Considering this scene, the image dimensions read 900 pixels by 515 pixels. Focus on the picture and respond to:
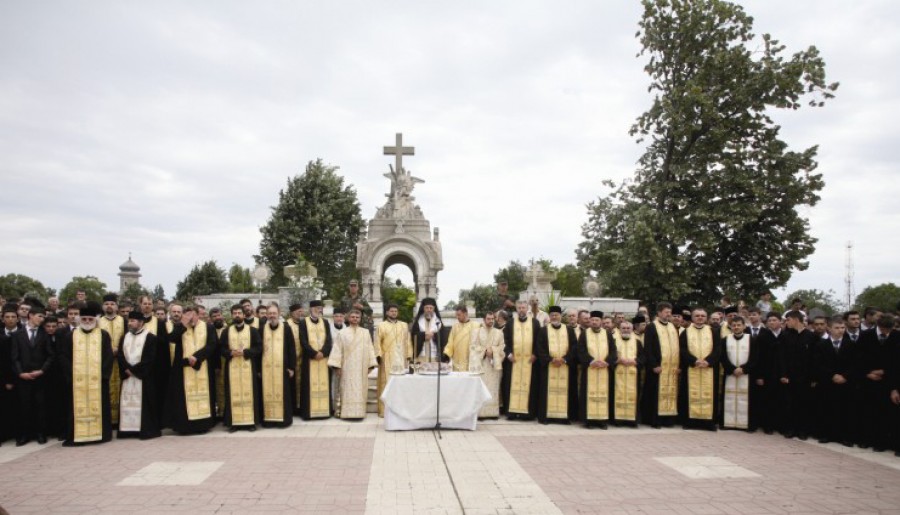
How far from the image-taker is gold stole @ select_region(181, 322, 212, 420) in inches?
371

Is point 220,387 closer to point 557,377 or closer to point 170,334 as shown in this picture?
point 170,334

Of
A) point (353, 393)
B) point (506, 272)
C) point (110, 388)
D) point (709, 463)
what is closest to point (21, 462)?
point (110, 388)

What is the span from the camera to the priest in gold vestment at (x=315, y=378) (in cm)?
1057

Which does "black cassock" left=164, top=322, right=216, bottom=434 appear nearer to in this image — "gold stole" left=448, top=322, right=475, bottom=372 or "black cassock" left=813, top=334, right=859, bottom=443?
"gold stole" left=448, top=322, right=475, bottom=372

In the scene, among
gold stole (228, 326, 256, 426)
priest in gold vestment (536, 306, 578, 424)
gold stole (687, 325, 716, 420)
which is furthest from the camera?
priest in gold vestment (536, 306, 578, 424)

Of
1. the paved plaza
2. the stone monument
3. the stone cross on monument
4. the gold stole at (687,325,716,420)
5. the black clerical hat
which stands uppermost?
the stone cross on monument

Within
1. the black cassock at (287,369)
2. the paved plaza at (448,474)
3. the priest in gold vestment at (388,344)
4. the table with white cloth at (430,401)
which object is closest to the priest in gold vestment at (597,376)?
the paved plaza at (448,474)

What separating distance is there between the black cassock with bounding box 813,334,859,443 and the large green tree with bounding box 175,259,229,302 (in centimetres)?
4387

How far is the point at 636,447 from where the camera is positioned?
28.7ft

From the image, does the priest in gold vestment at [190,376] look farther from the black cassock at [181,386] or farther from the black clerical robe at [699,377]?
the black clerical robe at [699,377]

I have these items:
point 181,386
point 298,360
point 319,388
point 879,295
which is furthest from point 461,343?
point 879,295

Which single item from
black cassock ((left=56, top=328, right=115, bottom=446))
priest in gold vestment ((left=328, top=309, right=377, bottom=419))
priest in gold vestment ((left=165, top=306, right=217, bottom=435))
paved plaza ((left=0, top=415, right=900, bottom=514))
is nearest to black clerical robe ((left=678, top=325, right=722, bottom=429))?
paved plaza ((left=0, top=415, right=900, bottom=514))

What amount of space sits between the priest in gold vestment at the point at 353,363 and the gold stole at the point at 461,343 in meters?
1.50

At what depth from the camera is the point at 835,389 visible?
9430 millimetres
